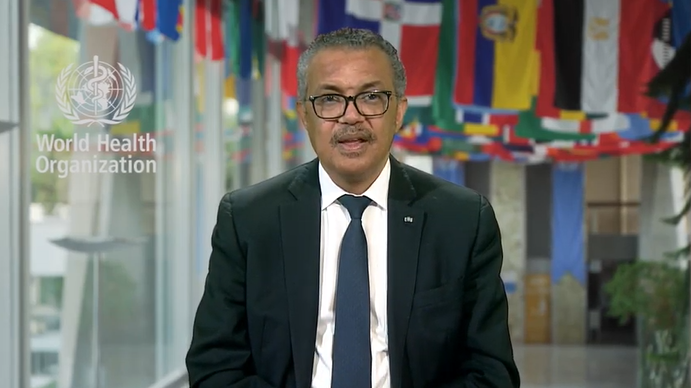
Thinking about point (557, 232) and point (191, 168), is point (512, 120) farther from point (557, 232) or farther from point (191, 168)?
point (191, 168)

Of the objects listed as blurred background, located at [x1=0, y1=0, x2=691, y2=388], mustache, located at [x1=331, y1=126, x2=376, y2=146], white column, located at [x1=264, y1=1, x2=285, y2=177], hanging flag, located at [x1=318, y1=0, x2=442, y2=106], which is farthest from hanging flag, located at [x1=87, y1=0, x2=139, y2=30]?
white column, located at [x1=264, y1=1, x2=285, y2=177]

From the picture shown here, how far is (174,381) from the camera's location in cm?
418

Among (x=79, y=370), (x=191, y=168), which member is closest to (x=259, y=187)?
(x=79, y=370)

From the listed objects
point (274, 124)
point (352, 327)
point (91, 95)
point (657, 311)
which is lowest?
point (657, 311)

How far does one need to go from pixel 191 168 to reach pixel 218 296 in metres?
2.78

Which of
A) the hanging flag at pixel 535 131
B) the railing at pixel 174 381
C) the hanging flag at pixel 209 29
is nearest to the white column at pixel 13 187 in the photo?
the railing at pixel 174 381

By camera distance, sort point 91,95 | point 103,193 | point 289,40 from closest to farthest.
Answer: point 91,95
point 103,193
point 289,40

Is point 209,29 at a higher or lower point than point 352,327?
higher

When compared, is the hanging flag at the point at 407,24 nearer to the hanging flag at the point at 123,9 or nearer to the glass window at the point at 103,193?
the glass window at the point at 103,193

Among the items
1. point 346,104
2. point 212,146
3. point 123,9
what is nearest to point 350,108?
point 346,104

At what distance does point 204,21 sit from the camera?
4.48m

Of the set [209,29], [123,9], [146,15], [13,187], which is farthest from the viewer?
[209,29]

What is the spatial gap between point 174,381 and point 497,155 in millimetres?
2393

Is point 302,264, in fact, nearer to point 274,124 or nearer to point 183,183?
point 183,183
